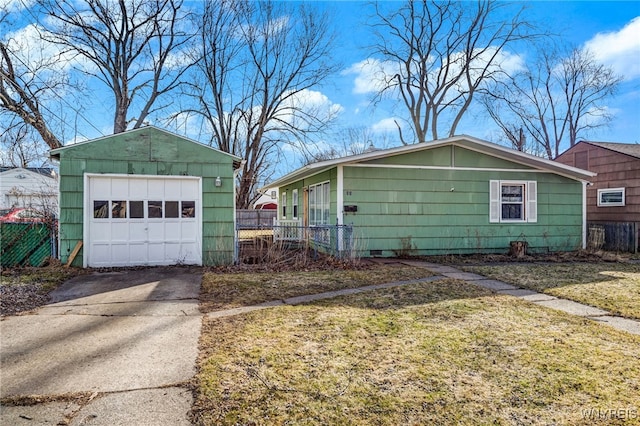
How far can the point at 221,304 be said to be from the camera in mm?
5551

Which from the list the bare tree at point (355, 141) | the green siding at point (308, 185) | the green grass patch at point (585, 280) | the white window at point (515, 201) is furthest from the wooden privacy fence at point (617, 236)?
the bare tree at point (355, 141)

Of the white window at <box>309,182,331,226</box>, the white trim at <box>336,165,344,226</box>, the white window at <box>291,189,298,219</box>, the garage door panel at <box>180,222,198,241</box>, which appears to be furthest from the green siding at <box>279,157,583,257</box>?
the white window at <box>291,189,298,219</box>

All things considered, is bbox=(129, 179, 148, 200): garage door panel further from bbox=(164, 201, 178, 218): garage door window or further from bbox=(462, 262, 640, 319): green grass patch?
bbox=(462, 262, 640, 319): green grass patch

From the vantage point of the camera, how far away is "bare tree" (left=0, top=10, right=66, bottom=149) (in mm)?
13859

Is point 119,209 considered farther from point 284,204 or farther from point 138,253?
point 284,204

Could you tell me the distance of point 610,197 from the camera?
14.7 meters

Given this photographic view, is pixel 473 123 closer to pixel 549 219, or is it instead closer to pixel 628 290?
pixel 549 219

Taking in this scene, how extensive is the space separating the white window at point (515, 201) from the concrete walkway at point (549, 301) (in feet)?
12.6

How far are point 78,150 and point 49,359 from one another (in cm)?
623

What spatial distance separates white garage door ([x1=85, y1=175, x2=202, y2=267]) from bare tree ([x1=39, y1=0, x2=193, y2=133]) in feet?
41.7

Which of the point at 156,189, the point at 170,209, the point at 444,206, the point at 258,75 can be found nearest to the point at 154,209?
the point at 170,209

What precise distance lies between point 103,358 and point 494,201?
10717 millimetres

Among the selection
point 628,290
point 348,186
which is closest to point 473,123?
point 348,186

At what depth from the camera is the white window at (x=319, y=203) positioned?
38.1 ft
